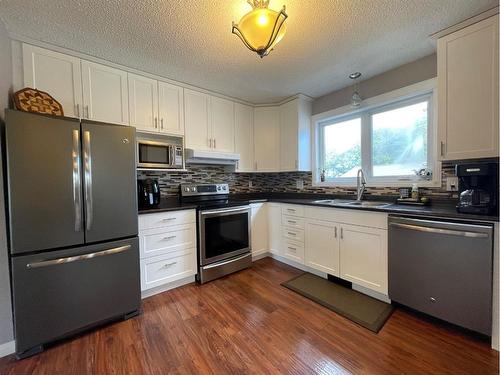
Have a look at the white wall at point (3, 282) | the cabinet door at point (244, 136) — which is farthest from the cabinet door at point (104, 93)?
the cabinet door at point (244, 136)

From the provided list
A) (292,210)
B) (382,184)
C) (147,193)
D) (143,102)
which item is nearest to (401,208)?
(382,184)

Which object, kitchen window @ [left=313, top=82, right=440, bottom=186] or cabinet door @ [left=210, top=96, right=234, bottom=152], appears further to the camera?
cabinet door @ [left=210, top=96, right=234, bottom=152]

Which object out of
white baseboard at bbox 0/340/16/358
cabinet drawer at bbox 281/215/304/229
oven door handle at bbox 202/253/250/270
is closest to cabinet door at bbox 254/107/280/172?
cabinet drawer at bbox 281/215/304/229

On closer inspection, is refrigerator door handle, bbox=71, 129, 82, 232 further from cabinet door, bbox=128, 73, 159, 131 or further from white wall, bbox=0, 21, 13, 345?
cabinet door, bbox=128, 73, 159, 131

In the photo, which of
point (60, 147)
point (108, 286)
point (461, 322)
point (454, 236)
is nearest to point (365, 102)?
point (454, 236)

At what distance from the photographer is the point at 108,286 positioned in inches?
66.1

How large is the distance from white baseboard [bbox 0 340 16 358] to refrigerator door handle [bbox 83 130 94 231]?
2.75 feet

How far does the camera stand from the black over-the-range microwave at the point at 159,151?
2.32 meters

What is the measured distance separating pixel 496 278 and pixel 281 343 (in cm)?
145

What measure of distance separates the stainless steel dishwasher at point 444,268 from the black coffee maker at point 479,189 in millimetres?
184

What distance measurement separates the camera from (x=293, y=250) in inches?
106

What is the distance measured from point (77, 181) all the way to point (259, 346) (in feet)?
5.72

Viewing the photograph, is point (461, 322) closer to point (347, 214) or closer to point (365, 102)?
point (347, 214)

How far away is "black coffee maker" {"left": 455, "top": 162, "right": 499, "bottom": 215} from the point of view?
4.88 ft
